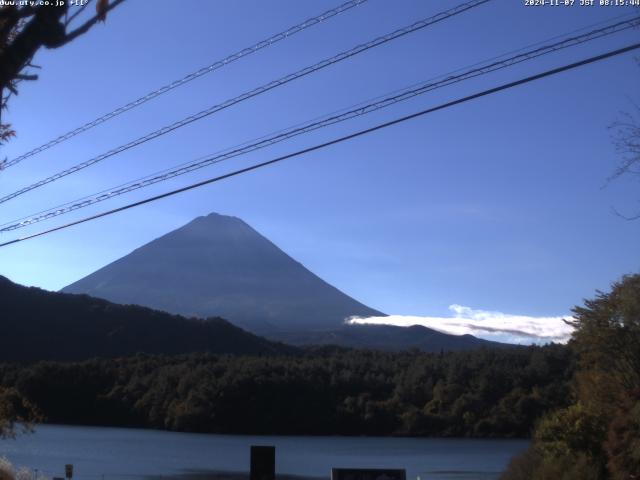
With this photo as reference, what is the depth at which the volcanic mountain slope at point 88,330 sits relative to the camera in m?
69.9

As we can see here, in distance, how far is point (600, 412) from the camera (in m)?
20.1

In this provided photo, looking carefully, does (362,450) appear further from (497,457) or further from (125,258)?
(125,258)

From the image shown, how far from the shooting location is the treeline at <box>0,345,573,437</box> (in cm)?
6350

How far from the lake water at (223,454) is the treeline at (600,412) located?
12166mm

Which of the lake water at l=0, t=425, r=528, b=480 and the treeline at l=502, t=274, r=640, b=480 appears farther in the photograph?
the lake water at l=0, t=425, r=528, b=480

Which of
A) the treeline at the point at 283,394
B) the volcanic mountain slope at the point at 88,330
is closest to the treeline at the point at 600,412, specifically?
the treeline at the point at 283,394

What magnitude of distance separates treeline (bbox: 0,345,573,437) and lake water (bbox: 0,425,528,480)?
2.78 m

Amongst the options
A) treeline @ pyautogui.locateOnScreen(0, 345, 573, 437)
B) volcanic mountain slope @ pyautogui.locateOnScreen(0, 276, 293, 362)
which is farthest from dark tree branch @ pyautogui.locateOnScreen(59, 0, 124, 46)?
volcanic mountain slope @ pyautogui.locateOnScreen(0, 276, 293, 362)

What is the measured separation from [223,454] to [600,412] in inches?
1286

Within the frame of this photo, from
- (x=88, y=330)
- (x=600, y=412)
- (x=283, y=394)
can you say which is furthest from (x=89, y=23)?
(x=88, y=330)

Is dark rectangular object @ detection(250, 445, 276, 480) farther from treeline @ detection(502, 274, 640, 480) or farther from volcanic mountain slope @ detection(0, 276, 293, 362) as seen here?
volcanic mountain slope @ detection(0, 276, 293, 362)

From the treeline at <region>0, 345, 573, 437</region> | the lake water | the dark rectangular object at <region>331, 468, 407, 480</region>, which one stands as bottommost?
the lake water

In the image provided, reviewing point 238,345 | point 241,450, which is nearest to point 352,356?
point 238,345

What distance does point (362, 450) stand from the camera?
52.2 metres
